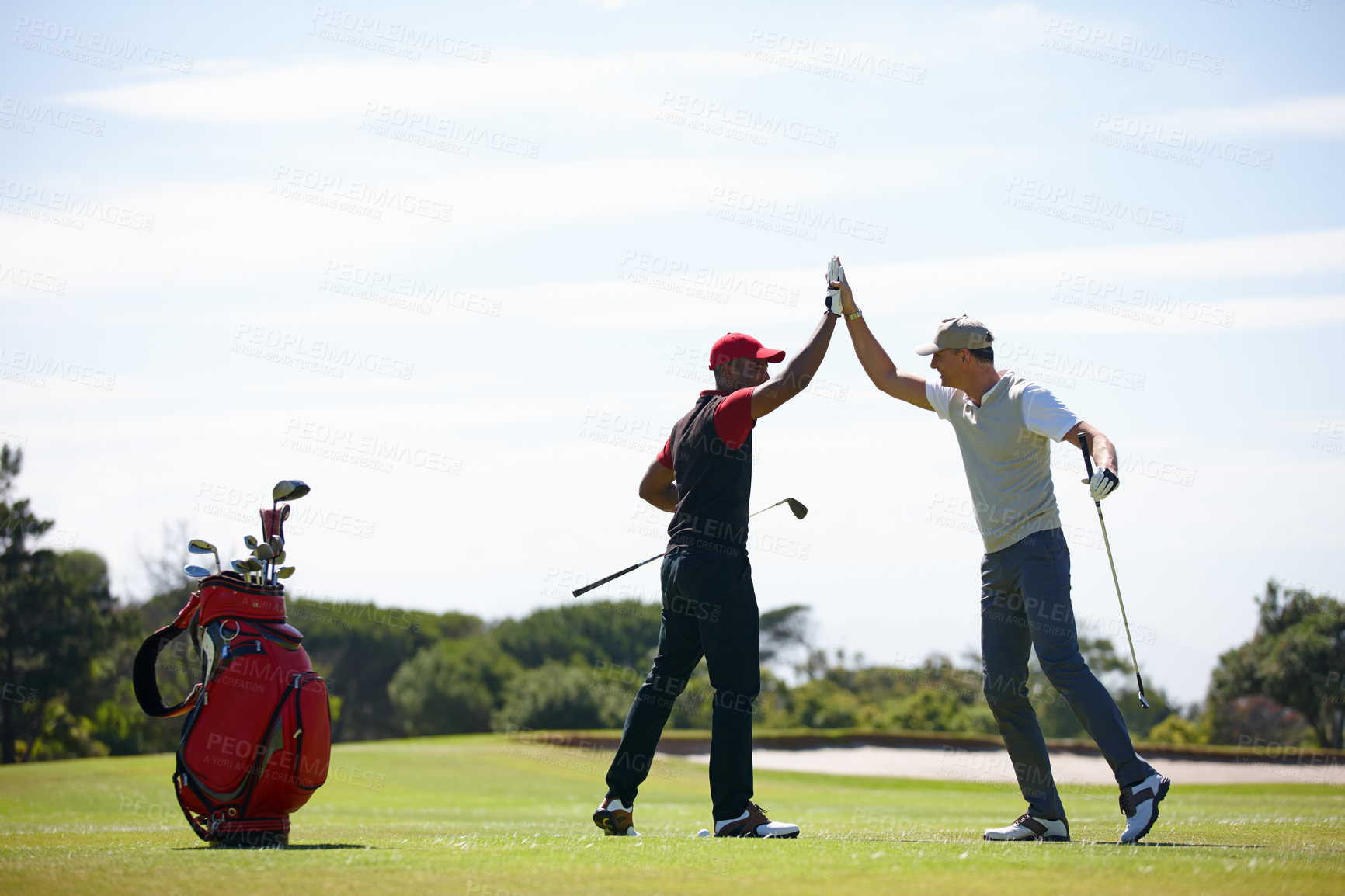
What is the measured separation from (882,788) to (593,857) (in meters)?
24.1

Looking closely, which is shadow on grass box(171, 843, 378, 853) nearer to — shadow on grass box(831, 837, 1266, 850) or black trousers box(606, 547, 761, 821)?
black trousers box(606, 547, 761, 821)

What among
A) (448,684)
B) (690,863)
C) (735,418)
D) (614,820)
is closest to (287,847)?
(614,820)

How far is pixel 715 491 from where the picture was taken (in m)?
6.71

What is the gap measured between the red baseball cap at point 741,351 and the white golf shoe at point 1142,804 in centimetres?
291

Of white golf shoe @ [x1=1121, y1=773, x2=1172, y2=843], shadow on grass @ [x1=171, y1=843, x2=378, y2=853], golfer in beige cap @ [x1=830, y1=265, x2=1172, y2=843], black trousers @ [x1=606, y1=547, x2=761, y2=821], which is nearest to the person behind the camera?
shadow on grass @ [x1=171, y1=843, x2=378, y2=853]

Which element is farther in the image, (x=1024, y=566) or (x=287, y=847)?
(x=1024, y=566)

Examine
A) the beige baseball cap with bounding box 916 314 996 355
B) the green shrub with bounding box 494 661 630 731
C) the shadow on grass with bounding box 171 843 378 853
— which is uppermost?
the beige baseball cap with bounding box 916 314 996 355

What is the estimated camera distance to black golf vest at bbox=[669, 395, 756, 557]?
263 inches

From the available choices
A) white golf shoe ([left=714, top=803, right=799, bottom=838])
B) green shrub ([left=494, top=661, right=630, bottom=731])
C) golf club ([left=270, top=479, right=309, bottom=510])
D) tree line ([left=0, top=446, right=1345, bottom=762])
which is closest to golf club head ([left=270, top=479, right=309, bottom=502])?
golf club ([left=270, top=479, right=309, bottom=510])

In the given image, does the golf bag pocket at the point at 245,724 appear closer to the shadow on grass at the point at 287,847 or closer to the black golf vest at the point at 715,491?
the shadow on grass at the point at 287,847

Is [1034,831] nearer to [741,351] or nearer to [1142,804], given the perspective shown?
[1142,804]

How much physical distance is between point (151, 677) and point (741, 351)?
140 inches

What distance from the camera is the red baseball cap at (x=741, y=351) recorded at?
6.89 meters

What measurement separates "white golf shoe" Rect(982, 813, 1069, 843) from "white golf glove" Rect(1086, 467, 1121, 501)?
1834mm
